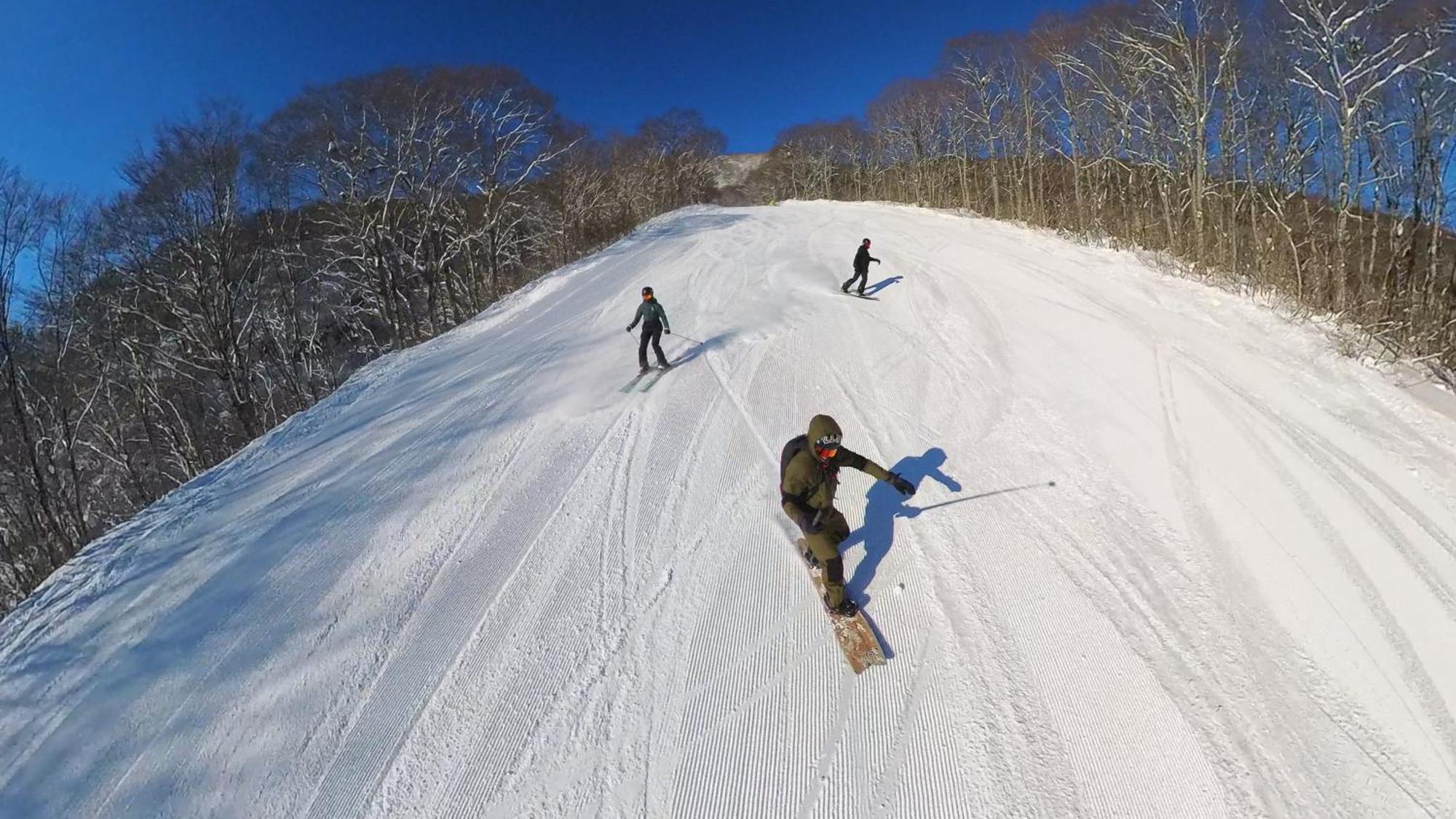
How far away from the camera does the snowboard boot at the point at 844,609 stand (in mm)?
4145

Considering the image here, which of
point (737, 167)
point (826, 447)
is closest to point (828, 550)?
point (826, 447)

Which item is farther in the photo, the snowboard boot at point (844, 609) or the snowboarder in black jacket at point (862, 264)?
the snowboarder in black jacket at point (862, 264)

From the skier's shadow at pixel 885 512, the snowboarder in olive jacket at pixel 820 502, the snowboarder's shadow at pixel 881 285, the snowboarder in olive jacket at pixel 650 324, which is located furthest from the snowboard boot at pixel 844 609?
the snowboarder's shadow at pixel 881 285

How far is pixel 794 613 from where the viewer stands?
437 centimetres

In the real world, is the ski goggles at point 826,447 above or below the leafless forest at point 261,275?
below

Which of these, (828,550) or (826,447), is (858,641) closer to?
(828,550)

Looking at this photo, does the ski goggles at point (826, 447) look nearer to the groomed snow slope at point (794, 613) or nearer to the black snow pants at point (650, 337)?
the groomed snow slope at point (794, 613)

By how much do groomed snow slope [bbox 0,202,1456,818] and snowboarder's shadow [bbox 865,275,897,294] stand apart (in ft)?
14.1

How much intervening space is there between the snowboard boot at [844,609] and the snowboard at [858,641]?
2 centimetres

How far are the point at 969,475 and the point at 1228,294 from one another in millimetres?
7824

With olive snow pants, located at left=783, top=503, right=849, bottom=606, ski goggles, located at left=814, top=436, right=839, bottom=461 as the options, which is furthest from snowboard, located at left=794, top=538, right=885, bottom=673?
ski goggles, located at left=814, top=436, right=839, bottom=461

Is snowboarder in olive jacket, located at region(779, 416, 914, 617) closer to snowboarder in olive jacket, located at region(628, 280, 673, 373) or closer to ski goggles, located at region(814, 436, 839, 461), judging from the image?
ski goggles, located at region(814, 436, 839, 461)

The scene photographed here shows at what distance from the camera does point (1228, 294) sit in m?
9.70

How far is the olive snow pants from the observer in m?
4.10
